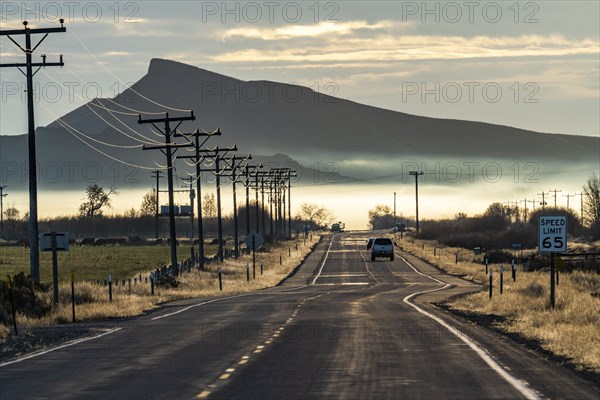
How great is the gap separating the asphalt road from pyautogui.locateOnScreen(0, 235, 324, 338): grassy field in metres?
2.67

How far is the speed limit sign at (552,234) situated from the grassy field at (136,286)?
44.5 ft

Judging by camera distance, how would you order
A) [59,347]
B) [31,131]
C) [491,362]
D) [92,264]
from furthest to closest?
[92,264]
[31,131]
[59,347]
[491,362]

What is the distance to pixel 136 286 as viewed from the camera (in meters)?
55.8

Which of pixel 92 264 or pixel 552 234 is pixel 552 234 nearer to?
pixel 552 234

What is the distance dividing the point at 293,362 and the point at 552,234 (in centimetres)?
1523

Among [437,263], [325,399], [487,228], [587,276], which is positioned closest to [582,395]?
[325,399]

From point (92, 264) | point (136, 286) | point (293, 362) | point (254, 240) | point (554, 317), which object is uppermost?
point (254, 240)

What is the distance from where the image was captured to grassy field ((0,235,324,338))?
1538 inches

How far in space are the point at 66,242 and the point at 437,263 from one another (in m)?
65.8

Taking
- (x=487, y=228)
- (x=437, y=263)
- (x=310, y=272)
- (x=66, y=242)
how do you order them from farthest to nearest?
(x=487, y=228)
(x=437, y=263)
(x=310, y=272)
(x=66, y=242)

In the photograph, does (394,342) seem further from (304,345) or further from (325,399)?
(325,399)

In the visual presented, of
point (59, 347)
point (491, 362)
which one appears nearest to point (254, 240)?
point (59, 347)

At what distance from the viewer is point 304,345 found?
25766 mm

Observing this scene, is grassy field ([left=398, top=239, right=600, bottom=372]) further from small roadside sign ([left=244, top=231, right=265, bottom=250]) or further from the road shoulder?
small roadside sign ([left=244, top=231, right=265, bottom=250])
